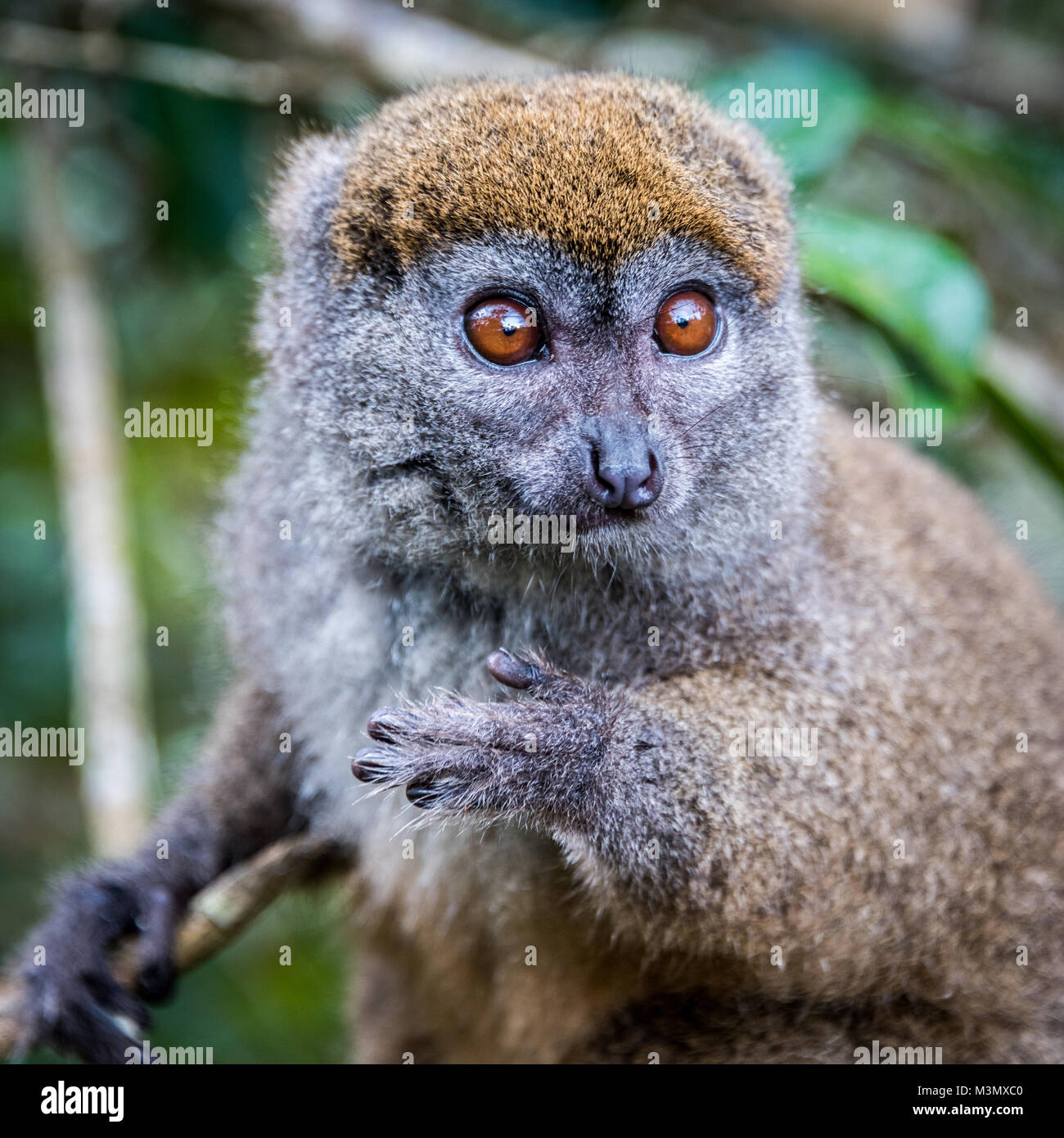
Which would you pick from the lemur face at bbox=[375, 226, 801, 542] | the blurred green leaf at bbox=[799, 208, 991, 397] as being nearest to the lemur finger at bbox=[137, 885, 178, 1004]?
the lemur face at bbox=[375, 226, 801, 542]

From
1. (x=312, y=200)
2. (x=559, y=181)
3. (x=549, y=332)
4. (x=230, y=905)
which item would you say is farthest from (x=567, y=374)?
(x=230, y=905)

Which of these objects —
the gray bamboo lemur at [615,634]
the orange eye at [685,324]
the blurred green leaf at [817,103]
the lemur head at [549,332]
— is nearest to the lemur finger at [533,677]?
the gray bamboo lemur at [615,634]

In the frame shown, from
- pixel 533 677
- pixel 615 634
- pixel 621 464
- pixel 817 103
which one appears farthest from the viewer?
pixel 817 103

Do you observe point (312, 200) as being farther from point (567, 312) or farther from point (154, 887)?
point (154, 887)

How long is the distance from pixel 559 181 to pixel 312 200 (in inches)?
40.1

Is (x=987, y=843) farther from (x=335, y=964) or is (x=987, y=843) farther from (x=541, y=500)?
(x=335, y=964)

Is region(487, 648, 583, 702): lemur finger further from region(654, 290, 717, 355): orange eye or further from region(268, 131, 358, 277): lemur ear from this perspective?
region(268, 131, 358, 277): lemur ear

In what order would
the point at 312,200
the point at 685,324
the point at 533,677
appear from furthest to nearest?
the point at 312,200
the point at 685,324
the point at 533,677

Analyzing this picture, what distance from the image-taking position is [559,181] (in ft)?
12.1

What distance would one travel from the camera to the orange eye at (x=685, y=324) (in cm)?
389

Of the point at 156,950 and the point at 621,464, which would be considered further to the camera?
the point at 156,950

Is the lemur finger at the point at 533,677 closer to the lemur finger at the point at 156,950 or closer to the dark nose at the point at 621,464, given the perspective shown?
the dark nose at the point at 621,464

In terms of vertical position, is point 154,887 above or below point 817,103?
below

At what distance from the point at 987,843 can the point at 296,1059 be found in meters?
4.65
